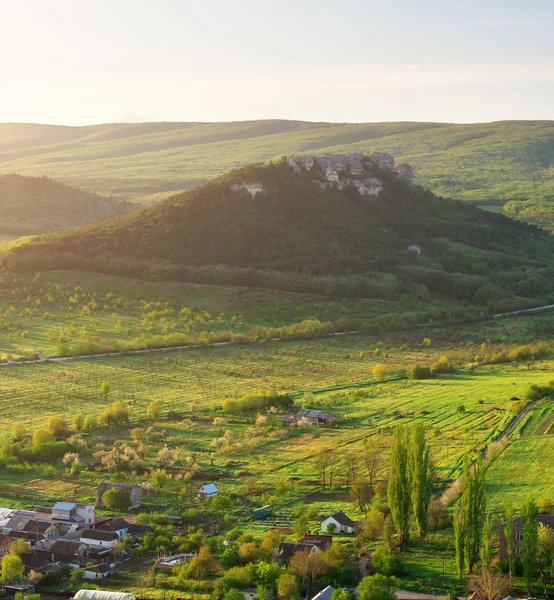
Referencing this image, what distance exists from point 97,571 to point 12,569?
9.18 feet

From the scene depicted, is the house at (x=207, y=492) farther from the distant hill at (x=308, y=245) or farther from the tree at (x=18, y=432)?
the distant hill at (x=308, y=245)

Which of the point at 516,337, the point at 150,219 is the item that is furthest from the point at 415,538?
the point at 150,219

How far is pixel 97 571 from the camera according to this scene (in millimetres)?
34812

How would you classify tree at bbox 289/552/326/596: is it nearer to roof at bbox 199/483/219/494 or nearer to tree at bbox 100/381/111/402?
roof at bbox 199/483/219/494

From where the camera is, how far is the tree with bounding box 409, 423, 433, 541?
120ft

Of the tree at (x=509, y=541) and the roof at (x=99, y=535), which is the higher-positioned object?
the tree at (x=509, y=541)

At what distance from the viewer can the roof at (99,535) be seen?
1470 inches

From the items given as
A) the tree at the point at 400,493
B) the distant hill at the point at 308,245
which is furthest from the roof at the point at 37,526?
the distant hill at the point at 308,245

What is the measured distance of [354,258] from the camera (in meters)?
103

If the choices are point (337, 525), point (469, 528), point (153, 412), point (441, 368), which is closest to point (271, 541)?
point (337, 525)

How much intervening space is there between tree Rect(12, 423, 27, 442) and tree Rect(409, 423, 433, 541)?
73.8ft

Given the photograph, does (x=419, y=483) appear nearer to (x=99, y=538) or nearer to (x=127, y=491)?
(x=99, y=538)

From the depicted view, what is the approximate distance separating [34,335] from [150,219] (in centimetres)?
2875

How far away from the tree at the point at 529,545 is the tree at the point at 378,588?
13.1ft
